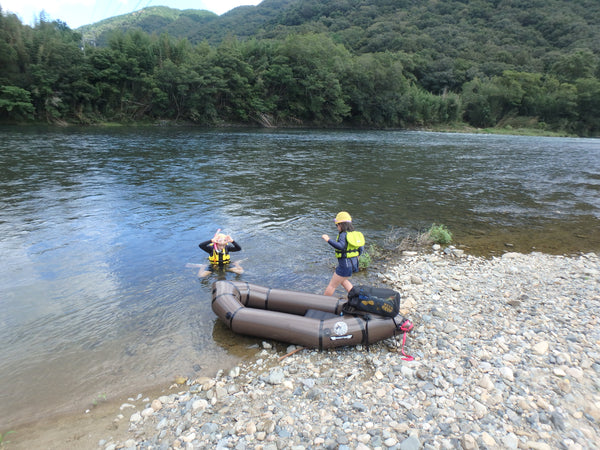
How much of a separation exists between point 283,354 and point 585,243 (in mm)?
10727

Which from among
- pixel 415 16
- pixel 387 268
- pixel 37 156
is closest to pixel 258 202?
pixel 387 268

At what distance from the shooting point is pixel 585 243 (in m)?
10.8

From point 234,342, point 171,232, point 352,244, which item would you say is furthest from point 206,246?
point 352,244

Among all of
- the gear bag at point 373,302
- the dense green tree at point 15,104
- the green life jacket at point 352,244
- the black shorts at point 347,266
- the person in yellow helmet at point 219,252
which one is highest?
the dense green tree at point 15,104

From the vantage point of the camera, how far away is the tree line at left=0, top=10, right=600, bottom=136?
44250 mm

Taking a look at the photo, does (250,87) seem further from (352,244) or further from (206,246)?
(352,244)

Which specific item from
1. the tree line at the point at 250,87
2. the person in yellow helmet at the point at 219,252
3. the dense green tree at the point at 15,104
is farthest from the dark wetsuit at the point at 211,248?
the tree line at the point at 250,87

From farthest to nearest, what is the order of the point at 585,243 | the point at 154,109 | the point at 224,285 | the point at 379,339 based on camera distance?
the point at 154,109 → the point at 585,243 → the point at 224,285 → the point at 379,339

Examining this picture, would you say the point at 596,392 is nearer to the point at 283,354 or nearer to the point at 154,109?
the point at 283,354

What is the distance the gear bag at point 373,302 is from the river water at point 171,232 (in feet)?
6.30

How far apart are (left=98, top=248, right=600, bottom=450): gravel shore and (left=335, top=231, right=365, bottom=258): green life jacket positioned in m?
1.43

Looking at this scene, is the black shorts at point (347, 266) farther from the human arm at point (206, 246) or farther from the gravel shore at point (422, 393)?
the human arm at point (206, 246)

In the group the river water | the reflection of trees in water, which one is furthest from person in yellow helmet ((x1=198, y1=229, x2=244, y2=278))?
the reflection of trees in water

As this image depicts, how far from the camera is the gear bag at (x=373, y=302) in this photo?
544 centimetres
